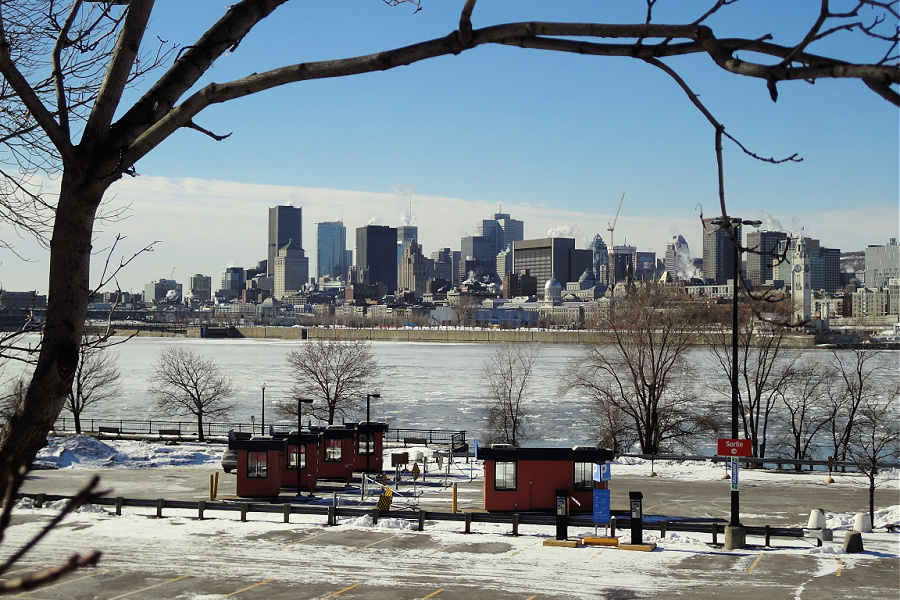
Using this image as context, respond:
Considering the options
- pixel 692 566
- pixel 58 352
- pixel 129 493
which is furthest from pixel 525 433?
pixel 58 352

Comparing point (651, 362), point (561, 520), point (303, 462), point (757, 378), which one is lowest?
point (303, 462)

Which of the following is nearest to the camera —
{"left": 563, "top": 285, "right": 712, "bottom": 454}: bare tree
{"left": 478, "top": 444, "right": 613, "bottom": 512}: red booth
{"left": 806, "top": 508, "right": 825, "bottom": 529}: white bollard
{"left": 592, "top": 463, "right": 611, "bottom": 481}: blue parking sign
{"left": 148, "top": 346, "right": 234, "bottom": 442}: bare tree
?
{"left": 806, "top": 508, "right": 825, "bottom": 529}: white bollard

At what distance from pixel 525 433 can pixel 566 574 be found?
116 feet

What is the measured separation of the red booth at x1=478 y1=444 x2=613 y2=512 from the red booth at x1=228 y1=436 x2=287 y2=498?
840 centimetres

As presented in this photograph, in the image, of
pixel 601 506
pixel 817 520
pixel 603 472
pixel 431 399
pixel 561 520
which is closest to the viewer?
pixel 561 520

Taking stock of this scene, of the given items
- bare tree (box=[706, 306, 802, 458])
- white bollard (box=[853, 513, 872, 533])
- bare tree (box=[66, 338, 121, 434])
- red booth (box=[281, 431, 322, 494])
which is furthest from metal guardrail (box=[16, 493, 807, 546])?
bare tree (box=[66, 338, 121, 434])

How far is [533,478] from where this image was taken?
2772 centimetres

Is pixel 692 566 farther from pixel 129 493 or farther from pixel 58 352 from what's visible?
pixel 129 493

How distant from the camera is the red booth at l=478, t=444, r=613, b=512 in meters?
27.5

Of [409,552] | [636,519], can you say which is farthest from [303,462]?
[636,519]

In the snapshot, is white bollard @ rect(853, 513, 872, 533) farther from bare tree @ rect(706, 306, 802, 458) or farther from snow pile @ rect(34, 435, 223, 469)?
snow pile @ rect(34, 435, 223, 469)

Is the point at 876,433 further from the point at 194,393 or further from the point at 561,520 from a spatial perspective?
the point at 194,393

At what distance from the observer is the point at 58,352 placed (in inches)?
142

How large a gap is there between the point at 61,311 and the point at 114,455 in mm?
42491
